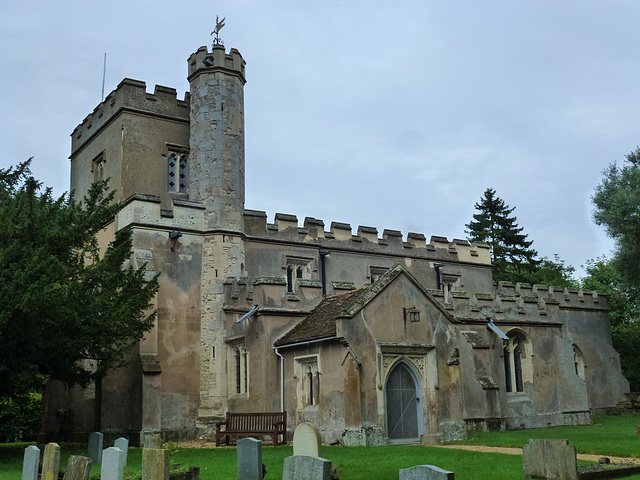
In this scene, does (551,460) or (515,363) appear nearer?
(551,460)

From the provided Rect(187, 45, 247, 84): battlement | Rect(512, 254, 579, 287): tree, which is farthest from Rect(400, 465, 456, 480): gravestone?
Rect(512, 254, 579, 287): tree

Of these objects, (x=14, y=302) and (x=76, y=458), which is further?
(x=14, y=302)

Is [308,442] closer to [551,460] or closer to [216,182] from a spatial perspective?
[551,460]

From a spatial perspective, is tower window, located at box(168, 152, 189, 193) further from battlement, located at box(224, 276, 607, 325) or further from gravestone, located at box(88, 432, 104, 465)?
gravestone, located at box(88, 432, 104, 465)

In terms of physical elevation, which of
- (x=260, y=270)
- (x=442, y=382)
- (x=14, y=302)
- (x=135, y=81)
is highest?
(x=135, y=81)

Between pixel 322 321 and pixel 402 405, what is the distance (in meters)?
3.20

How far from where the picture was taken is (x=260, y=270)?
25156mm

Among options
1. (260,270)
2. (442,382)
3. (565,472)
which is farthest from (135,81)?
(565,472)

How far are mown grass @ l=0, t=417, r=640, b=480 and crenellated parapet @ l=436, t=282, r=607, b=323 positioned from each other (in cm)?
622

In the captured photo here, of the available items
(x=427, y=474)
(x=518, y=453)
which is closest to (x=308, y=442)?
(x=427, y=474)

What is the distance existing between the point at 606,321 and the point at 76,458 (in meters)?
25.7

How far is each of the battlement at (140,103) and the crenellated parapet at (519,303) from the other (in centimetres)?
1212

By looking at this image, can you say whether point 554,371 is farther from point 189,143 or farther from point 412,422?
point 189,143

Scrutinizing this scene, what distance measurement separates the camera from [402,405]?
738 inches
